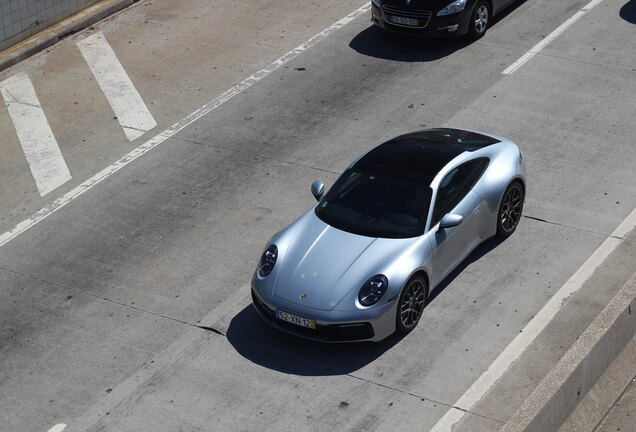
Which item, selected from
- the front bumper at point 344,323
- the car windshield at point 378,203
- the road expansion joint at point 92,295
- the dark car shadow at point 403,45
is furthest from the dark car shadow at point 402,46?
the front bumper at point 344,323

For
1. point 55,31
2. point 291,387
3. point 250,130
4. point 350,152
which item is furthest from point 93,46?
point 291,387

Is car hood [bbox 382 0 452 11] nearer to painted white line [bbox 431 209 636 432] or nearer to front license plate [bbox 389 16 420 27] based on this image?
front license plate [bbox 389 16 420 27]

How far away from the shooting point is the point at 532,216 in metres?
12.8

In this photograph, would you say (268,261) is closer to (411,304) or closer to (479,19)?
(411,304)

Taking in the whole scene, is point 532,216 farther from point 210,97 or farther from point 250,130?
point 210,97

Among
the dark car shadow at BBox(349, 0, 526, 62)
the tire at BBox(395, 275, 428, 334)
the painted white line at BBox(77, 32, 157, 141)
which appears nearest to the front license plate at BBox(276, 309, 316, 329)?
the tire at BBox(395, 275, 428, 334)

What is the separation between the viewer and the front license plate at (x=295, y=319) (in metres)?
10.5

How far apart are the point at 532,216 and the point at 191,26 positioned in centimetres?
819

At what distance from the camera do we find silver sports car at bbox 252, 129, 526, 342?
1048cm

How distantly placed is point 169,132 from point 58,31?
4269 mm

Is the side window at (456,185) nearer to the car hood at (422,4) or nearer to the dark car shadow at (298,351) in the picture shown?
the dark car shadow at (298,351)

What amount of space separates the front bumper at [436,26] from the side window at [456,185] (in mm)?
5612

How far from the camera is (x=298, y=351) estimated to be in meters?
10.8

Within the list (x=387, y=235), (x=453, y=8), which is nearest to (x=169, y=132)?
(x=453, y=8)
